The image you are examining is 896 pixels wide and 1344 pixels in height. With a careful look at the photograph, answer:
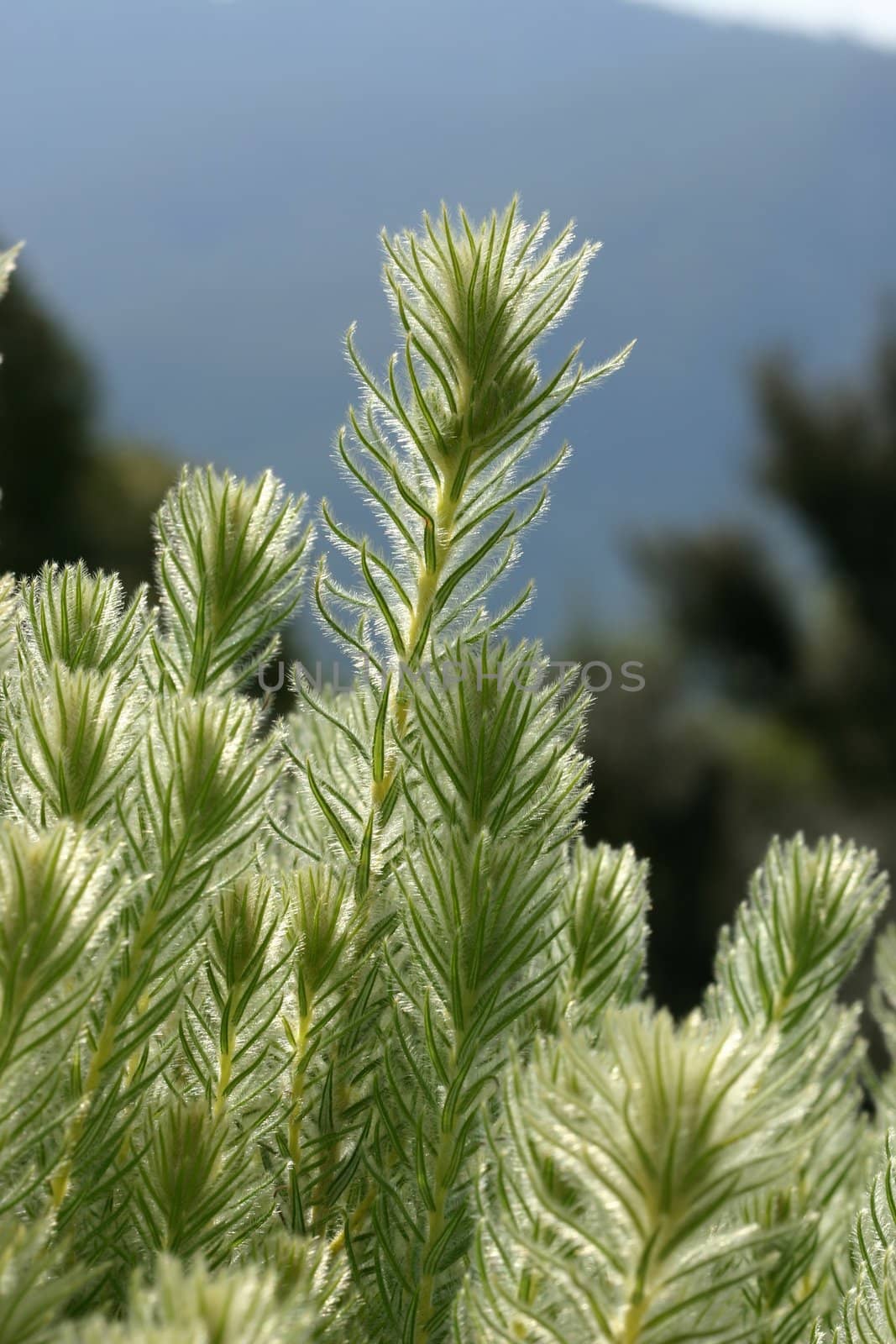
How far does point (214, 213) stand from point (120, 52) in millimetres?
1695

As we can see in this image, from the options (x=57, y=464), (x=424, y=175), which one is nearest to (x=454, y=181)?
(x=424, y=175)

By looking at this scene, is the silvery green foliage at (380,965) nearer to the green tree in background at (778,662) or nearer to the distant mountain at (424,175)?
the green tree in background at (778,662)

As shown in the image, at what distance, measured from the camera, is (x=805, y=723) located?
11.5 ft

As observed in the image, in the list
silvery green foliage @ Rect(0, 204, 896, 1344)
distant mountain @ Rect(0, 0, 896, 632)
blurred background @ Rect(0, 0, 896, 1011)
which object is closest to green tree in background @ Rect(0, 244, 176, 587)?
blurred background @ Rect(0, 0, 896, 1011)

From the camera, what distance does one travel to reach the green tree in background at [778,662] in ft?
9.27

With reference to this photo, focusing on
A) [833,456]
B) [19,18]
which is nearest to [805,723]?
[833,456]

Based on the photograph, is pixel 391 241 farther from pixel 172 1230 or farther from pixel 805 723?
pixel 805 723

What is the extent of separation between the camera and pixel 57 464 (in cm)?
354

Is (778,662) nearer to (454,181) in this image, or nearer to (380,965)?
(380,965)

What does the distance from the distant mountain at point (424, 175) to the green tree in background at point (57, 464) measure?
13.4 feet

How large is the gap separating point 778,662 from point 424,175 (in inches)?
287

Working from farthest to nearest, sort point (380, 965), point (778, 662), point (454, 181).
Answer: point (454, 181)
point (778, 662)
point (380, 965)

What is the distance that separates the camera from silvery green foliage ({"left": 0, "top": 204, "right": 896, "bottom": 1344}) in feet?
0.54

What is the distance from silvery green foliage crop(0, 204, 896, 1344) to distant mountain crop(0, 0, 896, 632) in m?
7.46
